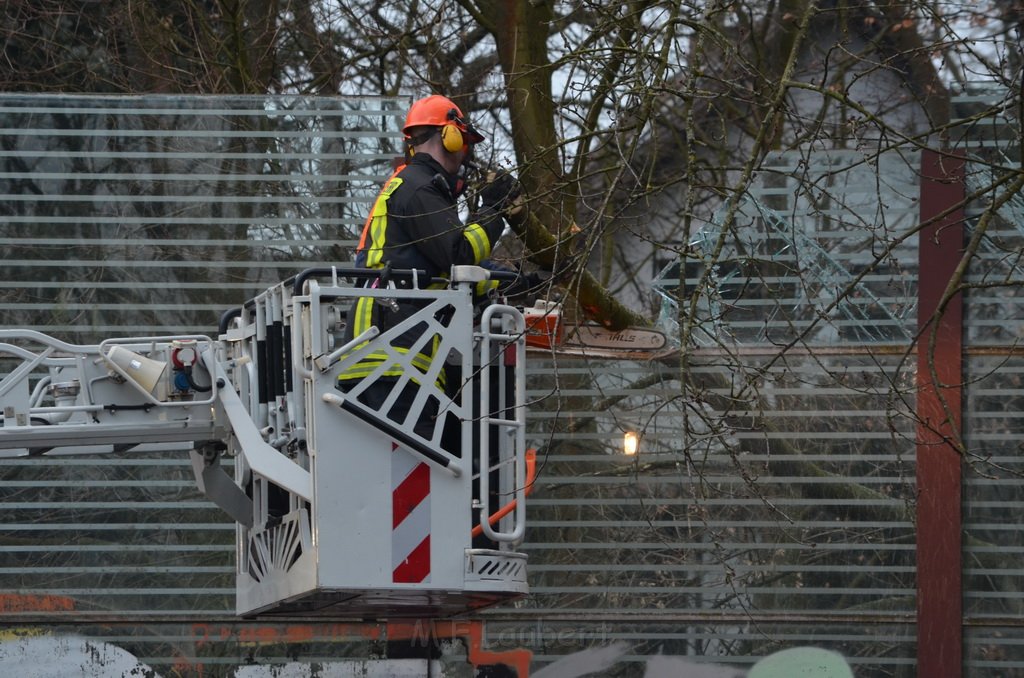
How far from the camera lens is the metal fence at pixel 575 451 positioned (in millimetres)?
7277

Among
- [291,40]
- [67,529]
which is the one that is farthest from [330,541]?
[291,40]

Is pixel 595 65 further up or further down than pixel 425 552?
further up

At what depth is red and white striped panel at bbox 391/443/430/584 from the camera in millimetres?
4980

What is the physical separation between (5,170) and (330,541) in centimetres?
364

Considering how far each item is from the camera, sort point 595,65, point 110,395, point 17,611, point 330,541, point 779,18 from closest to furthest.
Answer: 1. point 330,541
2. point 110,395
3. point 595,65
4. point 17,611
5. point 779,18

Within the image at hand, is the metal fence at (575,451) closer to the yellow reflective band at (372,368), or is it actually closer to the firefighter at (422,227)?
the firefighter at (422,227)

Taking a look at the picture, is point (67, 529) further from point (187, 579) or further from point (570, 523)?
point (570, 523)

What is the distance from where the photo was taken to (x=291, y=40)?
1058 centimetres

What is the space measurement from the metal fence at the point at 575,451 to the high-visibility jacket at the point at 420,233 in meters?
1.72

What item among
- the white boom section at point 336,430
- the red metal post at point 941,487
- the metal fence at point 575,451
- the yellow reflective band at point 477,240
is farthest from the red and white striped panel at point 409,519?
the red metal post at point 941,487

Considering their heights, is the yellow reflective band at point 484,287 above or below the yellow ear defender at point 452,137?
below

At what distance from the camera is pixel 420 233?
5.50 metres

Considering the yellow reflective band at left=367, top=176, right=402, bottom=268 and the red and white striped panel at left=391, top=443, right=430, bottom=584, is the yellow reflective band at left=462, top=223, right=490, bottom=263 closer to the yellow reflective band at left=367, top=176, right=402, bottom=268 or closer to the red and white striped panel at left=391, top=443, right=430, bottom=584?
the yellow reflective band at left=367, top=176, right=402, bottom=268

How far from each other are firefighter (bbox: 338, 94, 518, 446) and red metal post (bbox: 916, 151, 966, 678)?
2.50 meters
